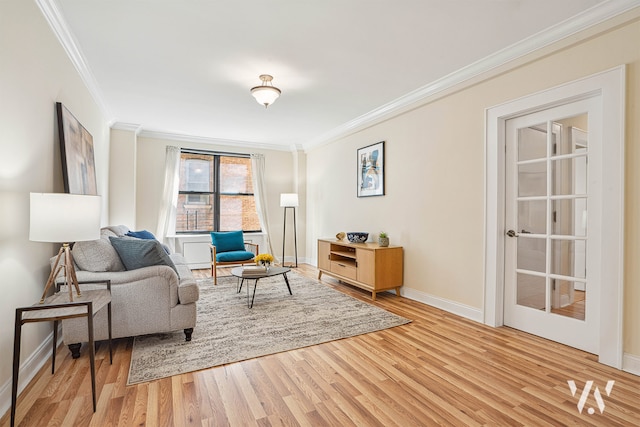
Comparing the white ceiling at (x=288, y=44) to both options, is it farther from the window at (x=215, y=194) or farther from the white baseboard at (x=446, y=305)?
the white baseboard at (x=446, y=305)

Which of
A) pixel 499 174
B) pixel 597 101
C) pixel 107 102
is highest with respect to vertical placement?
pixel 107 102

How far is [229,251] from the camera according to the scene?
5.35m

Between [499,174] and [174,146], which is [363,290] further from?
[174,146]

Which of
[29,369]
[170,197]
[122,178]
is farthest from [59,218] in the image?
[170,197]

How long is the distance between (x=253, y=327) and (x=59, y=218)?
1.88 m

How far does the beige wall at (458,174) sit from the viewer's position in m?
2.21

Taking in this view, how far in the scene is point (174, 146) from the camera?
6035 millimetres

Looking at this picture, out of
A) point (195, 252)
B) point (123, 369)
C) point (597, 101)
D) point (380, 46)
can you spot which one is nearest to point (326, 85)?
point (380, 46)

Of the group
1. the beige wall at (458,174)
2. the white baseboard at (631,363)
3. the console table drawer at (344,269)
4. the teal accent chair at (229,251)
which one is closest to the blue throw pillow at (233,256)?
the teal accent chair at (229,251)

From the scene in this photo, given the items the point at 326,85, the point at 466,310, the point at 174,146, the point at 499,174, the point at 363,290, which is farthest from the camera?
the point at 174,146

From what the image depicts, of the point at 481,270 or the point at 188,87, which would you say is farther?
the point at 188,87

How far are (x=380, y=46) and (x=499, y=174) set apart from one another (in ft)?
5.47

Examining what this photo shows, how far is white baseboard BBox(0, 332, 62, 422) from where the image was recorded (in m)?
1.75

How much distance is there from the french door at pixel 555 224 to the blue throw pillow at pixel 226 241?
158 inches
